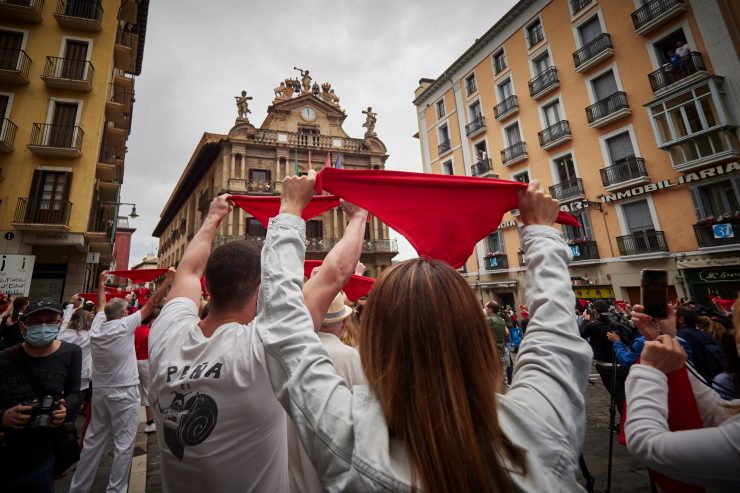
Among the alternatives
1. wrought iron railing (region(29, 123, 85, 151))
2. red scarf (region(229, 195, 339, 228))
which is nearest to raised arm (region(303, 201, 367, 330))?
red scarf (region(229, 195, 339, 228))

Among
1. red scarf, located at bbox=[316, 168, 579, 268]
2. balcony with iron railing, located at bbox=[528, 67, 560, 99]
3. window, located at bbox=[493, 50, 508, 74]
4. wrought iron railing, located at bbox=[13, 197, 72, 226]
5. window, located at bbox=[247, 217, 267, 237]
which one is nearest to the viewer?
red scarf, located at bbox=[316, 168, 579, 268]

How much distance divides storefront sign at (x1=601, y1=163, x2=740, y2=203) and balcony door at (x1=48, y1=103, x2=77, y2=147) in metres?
23.8

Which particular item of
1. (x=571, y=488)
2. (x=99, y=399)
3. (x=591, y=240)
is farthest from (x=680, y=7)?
(x=99, y=399)

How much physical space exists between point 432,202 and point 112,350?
4.29 metres

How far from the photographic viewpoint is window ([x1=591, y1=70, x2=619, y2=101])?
15891 mm

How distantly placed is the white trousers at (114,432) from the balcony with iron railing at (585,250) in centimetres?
1779

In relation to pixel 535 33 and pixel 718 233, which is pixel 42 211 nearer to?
pixel 718 233

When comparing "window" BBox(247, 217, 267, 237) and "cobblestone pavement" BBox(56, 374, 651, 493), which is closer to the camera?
"cobblestone pavement" BBox(56, 374, 651, 493)

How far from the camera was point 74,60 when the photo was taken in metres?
14.1

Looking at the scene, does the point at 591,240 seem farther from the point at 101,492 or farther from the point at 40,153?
the point at 40,153

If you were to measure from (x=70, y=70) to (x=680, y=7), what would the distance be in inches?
998

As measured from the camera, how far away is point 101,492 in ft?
13.0

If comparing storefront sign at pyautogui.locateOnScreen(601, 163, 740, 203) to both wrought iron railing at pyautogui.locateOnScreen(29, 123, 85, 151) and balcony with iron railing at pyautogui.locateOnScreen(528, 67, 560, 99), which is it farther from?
wrought iron railing at pyautogui.locateOnScreen(29, 123, 85, 151)

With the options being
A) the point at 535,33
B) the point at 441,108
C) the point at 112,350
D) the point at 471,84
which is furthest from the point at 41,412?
the point at 441,108
